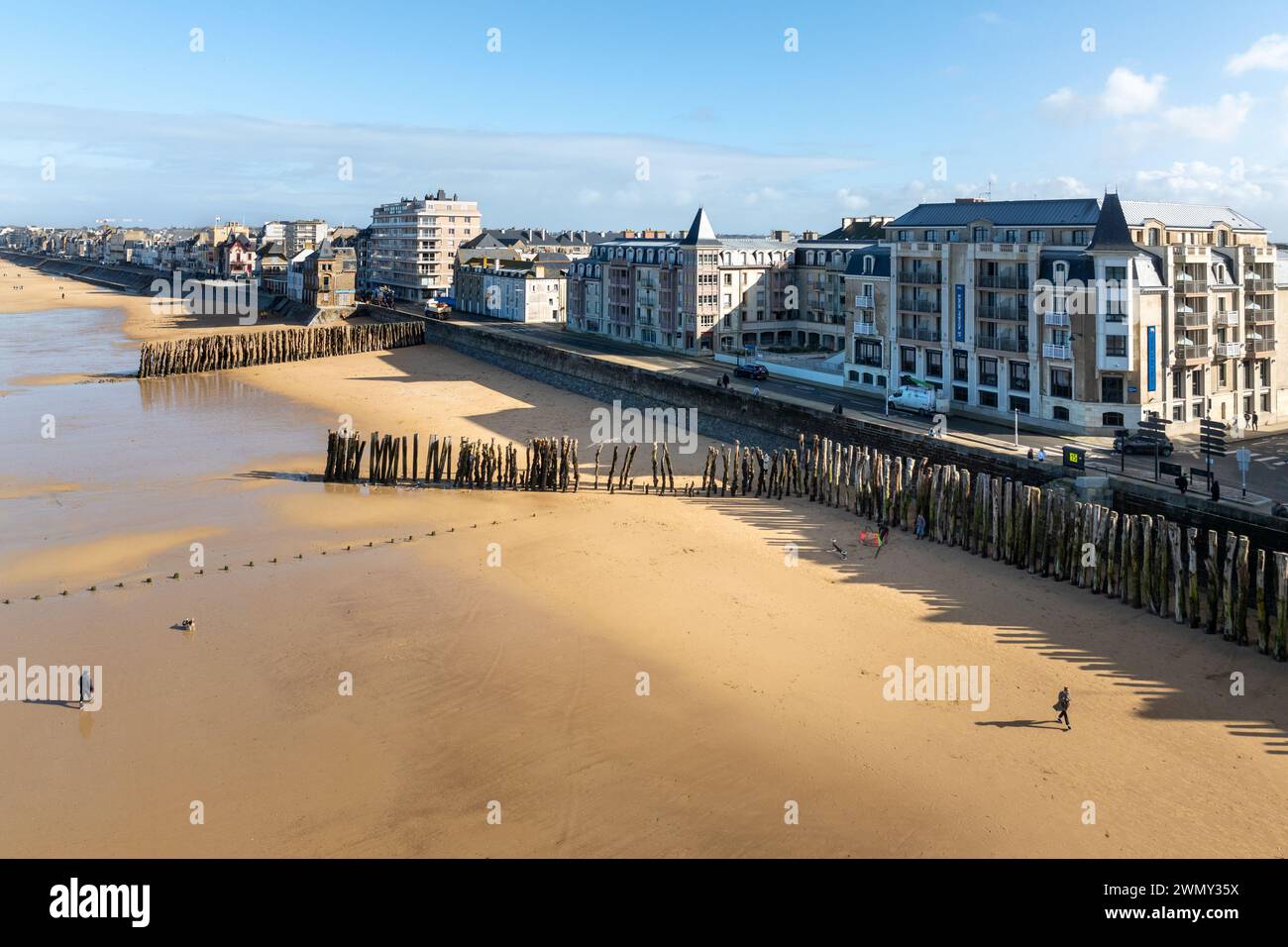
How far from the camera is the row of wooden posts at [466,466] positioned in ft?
150

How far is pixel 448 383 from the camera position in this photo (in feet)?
252

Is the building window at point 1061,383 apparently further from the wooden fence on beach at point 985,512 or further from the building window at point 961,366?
the wooden fence on beach at point 985,512

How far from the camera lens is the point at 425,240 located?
14288 centimetres

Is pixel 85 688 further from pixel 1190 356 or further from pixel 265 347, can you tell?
pixel 265 347

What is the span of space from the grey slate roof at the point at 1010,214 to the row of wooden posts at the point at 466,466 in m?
27.1

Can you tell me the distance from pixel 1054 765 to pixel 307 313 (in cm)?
11264

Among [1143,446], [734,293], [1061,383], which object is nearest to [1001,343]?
[1061,383]

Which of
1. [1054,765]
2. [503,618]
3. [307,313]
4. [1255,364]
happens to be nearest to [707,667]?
[503,618]

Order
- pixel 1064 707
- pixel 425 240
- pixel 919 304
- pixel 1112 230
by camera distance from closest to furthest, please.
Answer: pixel 1064 707 < pixel 1112 230 < pixel 919 304 < pixel 425 240

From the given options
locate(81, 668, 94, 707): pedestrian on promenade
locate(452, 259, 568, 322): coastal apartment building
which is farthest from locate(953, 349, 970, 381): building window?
locate(452, 259, 568, 322): coastal apartment building

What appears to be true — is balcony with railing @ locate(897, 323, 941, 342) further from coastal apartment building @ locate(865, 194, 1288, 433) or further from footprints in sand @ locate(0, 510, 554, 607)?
footprints in sand @ locate(0, 510, 554, 607)

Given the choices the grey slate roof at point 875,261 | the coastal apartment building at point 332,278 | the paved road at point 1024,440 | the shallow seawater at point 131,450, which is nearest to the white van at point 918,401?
the paved road at point 1024,440

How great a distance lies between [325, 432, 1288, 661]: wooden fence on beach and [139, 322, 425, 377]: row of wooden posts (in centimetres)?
3776

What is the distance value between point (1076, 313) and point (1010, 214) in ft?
36.0
